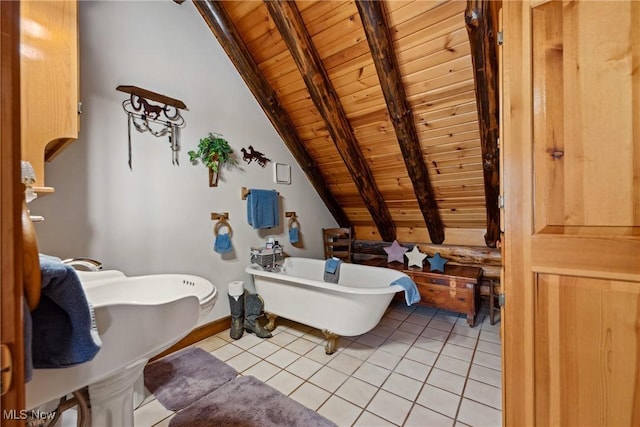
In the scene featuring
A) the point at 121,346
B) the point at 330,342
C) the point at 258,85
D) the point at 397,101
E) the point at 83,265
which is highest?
the point at 258,85

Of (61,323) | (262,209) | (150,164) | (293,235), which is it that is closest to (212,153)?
(150,164)

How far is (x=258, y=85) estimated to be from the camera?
108 inches

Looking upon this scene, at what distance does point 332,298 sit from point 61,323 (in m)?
1.78

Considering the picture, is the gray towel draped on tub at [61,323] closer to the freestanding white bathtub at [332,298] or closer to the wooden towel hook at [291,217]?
the freestanding white bathtub at [332,298]

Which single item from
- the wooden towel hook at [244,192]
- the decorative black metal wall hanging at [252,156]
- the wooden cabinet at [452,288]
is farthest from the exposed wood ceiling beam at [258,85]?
the wooden cabinet at [452,288]

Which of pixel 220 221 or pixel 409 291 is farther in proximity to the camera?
pixel 220 221

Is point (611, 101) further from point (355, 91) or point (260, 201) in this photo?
point (260, 201)

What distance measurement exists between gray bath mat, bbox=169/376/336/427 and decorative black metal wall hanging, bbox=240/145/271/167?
80.0 inches

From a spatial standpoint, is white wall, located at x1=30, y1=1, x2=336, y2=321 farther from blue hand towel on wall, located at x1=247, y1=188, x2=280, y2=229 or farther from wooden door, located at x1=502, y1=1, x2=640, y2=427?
wooden door, located at x1=502, y1=1, x2=640, y2=427

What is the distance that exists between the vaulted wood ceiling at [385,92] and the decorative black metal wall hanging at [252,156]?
1.41 ft

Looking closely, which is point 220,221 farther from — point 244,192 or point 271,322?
point 271,322

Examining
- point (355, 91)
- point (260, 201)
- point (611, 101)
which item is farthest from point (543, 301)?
point (260, 201)

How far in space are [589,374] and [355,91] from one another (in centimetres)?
237

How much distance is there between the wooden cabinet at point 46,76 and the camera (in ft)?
3.97
